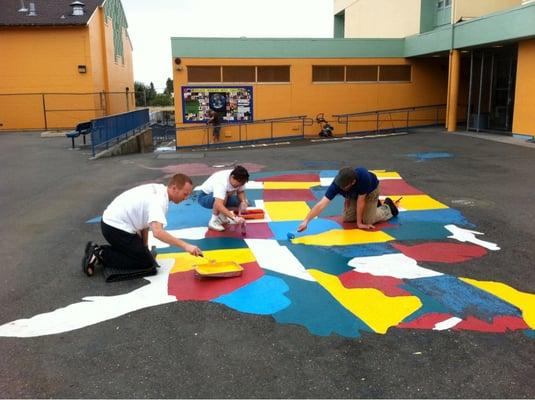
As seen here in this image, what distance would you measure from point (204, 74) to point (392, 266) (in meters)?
18.7

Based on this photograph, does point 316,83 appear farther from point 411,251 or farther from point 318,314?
point 318,314

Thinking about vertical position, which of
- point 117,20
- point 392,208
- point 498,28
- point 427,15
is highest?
point 117,20

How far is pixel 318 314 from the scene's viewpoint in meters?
4.77

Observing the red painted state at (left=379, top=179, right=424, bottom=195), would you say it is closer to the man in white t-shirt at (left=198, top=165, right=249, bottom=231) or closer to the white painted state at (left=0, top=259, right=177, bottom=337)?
the man in white t-shirt at (left=198, top=165, right=249, bottom=231)

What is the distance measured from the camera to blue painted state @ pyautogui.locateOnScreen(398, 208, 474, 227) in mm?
8070

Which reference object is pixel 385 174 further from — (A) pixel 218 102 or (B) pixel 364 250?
(A) pixel 218 102

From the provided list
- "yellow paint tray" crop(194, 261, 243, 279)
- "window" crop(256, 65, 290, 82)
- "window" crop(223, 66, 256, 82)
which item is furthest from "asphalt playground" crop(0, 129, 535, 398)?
"window" crop(256, 65, 290, 82)

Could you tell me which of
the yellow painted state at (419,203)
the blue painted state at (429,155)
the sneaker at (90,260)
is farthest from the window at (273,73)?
the sneaker at (90,260)

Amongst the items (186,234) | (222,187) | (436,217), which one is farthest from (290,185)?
(222,187)

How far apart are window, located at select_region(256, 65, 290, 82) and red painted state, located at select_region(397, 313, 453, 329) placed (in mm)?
20135

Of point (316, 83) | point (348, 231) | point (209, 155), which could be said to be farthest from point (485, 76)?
point (348, 231)

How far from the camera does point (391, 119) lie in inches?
989

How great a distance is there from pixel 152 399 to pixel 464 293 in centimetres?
323

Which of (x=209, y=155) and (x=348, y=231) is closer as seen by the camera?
(x=348, y=231)
